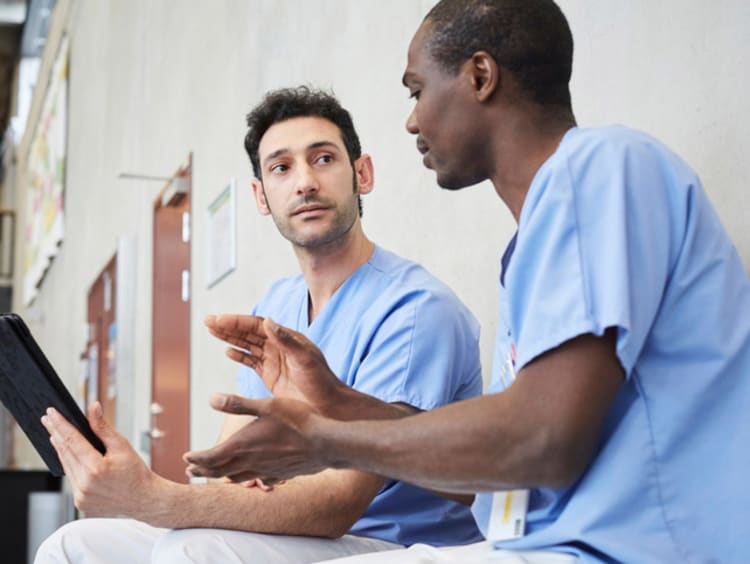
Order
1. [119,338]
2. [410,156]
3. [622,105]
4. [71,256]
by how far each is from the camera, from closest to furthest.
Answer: [622,105]
[410,156]
[119,338]
[71,256]

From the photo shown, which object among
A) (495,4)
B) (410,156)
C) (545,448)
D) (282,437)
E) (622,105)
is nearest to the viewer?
(545,448)

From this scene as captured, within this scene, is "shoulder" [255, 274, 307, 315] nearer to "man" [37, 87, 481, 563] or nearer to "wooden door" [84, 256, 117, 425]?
"man" [37, 87, 481, 563]

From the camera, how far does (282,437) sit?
1.05m

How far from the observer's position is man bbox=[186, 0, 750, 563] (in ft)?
3.16

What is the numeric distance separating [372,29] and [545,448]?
6.36 feet

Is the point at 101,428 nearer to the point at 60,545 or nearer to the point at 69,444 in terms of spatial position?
the point at 69,444

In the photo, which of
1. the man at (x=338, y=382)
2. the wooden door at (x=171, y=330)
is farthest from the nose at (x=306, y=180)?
the wooden door at (x=171, y=330)

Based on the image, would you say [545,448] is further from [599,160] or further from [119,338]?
[119,338]

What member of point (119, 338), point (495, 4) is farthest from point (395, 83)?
point (119, 338)

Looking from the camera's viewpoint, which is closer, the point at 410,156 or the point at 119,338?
the point at 410,156

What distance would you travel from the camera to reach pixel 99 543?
5.55ft

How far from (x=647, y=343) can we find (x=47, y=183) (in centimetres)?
891

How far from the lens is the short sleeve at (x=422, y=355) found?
5.23 feet

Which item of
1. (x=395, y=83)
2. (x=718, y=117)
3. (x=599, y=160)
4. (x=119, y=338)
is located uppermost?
(x=395, y=83)
